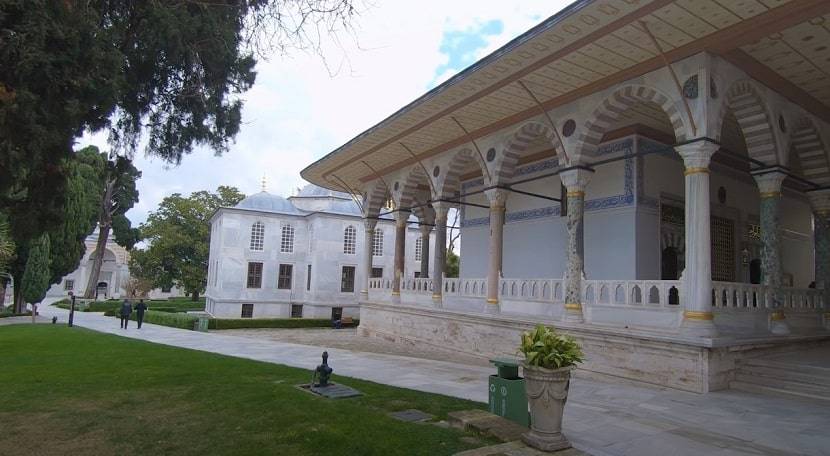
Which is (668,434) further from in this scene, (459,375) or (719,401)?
(459,375)

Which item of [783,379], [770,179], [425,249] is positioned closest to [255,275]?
[425,249]

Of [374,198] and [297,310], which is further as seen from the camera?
[297,310]

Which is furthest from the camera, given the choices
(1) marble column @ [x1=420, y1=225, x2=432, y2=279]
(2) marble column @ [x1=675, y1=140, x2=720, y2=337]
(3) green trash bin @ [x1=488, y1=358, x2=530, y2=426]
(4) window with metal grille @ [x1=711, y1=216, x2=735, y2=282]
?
(1) marble column @ [x1=420, y1=225, x2=432, y2=279]

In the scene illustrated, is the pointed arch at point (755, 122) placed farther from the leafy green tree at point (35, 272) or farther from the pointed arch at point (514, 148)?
the leafy green tree at point (35, 272)

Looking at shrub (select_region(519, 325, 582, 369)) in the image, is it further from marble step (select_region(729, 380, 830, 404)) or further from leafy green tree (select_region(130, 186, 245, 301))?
leafy green tree (select_region(130, 186, 245, 301))

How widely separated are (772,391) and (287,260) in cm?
2107

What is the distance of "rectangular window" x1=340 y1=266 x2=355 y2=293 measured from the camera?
80.5 feet

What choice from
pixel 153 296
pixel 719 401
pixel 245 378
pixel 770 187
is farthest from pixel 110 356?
pixel 153 296

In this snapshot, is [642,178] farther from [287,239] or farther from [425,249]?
[287,239]

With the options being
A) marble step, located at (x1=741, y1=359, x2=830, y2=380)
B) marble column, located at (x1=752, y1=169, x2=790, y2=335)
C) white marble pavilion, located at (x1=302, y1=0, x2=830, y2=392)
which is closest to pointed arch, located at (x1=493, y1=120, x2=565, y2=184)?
white marble pavilion, located at (x1=302, y1=0, x2=830, y2=392)

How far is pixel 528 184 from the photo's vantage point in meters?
12.4

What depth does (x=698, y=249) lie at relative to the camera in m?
6.77

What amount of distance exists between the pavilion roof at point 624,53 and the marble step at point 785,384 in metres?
4.22

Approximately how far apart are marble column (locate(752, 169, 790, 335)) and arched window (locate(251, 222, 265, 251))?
20.4 metres
